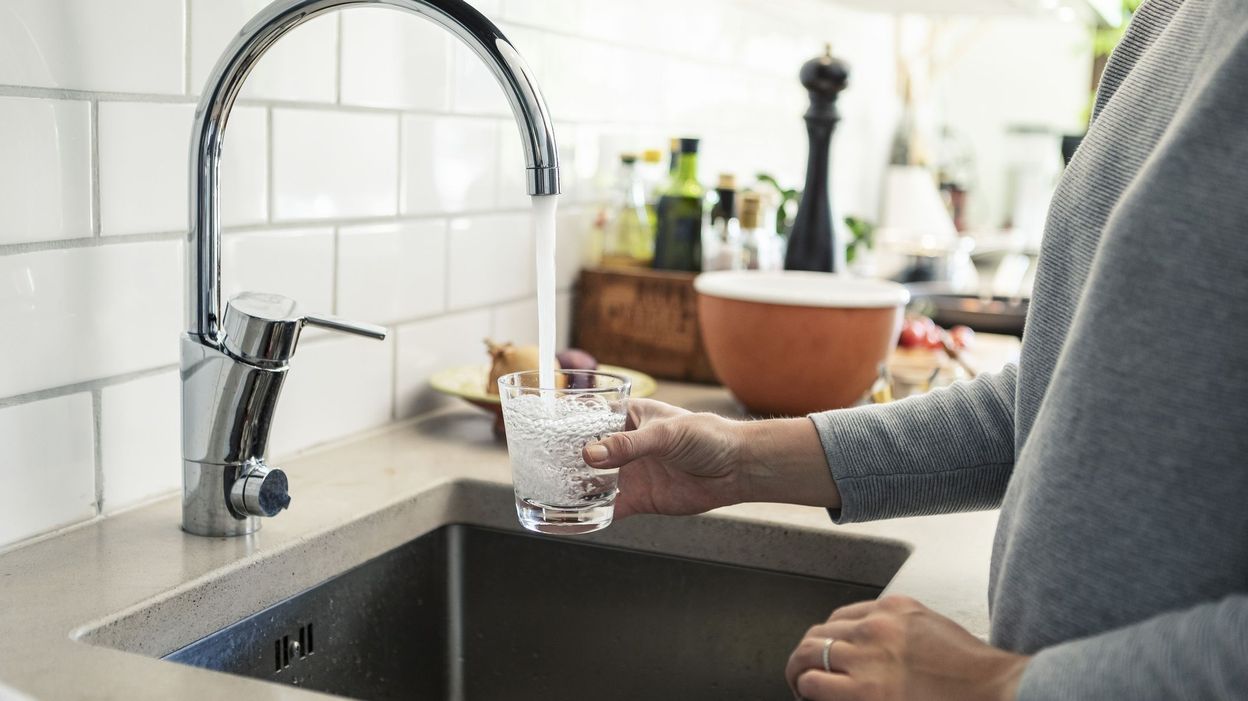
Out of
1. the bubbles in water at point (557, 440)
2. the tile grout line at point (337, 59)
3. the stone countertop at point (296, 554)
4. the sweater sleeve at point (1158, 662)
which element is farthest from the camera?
the tile grout line at point (337, 59)

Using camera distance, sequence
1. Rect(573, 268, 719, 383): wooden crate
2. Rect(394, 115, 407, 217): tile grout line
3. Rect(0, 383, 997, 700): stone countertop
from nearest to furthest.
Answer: Rect(0, 383, 997, 700): stone countertop
Rect(394, 115, 407, 217): tile grout line
Rect(573, 268, 719, 383): wooden crate

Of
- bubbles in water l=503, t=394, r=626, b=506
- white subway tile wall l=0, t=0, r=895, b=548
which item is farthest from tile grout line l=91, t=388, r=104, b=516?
bubbles in water l=503, t=394, r=626, b=506

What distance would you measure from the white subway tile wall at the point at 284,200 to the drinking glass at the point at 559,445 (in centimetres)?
36

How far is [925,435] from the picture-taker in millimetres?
1014

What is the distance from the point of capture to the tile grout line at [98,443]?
1.03m

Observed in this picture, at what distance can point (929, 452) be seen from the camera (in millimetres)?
1012

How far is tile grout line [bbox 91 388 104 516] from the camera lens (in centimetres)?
103

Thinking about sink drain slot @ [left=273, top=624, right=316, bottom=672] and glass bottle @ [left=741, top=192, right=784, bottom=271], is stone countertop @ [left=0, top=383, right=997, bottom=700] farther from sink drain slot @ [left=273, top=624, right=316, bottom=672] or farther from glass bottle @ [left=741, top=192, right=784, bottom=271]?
glass bottle @ [left=741, top=192, right=784, bottom=271]

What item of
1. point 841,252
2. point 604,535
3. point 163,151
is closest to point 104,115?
point 163,151

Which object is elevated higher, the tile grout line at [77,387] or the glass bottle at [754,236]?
the glass bottle at [754,236]

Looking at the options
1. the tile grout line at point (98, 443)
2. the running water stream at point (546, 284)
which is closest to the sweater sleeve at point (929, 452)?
the running water stream at point (546, 284)

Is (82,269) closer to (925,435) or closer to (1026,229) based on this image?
(925,435)

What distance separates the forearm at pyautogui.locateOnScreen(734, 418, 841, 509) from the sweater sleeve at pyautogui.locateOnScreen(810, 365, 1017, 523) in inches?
0.4

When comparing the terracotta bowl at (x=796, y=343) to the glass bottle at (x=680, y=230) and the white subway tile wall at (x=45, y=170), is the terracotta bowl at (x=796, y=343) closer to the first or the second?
the glass bottle at (x=680, y=230)
